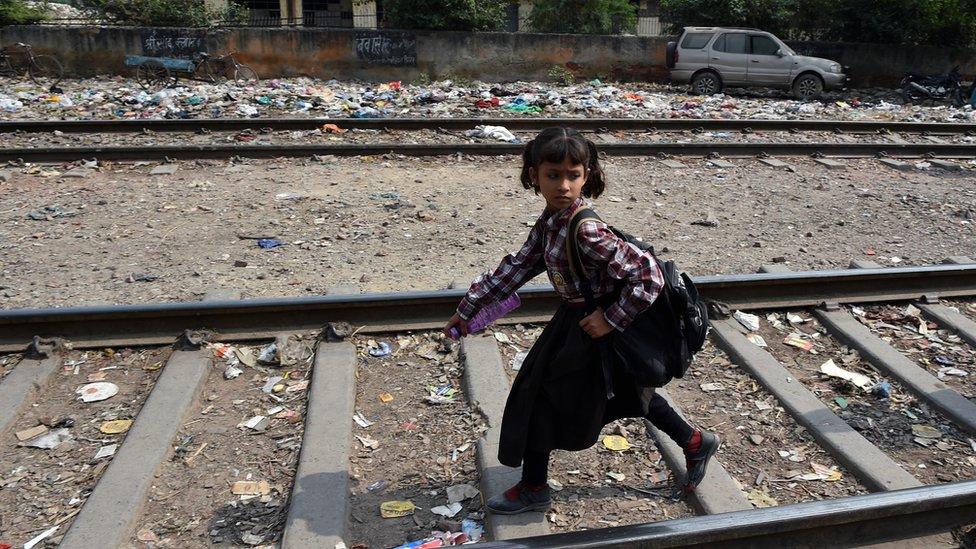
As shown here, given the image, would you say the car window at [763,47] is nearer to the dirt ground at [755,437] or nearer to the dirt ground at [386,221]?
the dirt ground at [386,221]

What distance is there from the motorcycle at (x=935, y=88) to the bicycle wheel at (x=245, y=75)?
15.1 m

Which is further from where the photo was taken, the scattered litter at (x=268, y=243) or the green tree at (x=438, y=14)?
the green tree at (x=438, y=14)

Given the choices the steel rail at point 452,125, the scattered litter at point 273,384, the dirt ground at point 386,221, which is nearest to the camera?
the scattered litter at point 273,384

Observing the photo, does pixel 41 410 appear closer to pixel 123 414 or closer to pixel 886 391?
pixel 123 414

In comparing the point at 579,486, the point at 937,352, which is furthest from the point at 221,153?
the point at 937,352

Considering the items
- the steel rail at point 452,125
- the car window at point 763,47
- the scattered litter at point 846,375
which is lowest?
the scattered litter at point 846,375

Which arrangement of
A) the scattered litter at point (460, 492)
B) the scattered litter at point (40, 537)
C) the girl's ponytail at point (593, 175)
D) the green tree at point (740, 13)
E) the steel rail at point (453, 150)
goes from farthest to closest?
the green tree at point (740, 13), the steel rail at point (453, 150), the scattered litter at point (460, 492), the scattered litter at point (40, 537), the girl's ponytail at point (593, 175)

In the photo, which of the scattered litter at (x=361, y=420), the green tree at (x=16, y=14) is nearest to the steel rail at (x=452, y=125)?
the scattered litter at (x=361, y=420)

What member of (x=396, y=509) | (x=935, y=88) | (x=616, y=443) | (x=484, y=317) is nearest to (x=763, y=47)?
(x=935, y=88)

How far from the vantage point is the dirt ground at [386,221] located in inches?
216

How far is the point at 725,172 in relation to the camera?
891 centimetres

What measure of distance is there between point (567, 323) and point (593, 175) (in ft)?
1.84

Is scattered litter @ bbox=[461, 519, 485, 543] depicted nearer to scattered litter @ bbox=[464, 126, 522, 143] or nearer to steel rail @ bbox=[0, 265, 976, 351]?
steel rail @ bbox=[0, 265, 976, 351]

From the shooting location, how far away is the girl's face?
2.56 metres
